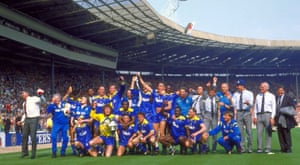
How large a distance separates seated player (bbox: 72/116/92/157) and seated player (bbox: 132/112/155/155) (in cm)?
138

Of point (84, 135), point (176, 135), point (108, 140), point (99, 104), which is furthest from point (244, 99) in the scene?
point (84, 135)

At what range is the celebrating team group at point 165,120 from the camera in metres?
12.1

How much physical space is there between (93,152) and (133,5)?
15313 mm

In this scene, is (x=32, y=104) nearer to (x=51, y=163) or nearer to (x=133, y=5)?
(x=51, y=163)

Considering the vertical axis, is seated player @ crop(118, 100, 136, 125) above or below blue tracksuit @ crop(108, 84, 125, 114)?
below

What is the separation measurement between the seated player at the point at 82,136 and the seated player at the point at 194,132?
9.42ft

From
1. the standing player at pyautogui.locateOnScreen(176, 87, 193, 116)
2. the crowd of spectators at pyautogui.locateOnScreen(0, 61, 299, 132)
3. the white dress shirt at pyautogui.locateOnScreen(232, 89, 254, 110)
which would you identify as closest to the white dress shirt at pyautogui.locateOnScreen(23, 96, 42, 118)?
the standing player at pyautogui.locateOnScreen(176, 87, 193, 116)

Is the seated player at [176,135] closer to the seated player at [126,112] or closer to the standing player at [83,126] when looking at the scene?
the seated player at [126,112]

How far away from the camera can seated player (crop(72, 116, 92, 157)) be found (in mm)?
12586

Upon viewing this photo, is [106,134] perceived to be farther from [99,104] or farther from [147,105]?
[147,105]

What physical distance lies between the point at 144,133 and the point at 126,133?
0.51m

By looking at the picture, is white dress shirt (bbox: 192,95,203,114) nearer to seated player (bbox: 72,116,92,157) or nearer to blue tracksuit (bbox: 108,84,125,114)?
blue tracksuit (bbox: 108,84,125,114)

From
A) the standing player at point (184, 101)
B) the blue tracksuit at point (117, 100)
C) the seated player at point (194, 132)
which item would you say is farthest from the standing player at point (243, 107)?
the blue tracksuit at point (117, 100)

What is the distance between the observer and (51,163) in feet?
35.7
